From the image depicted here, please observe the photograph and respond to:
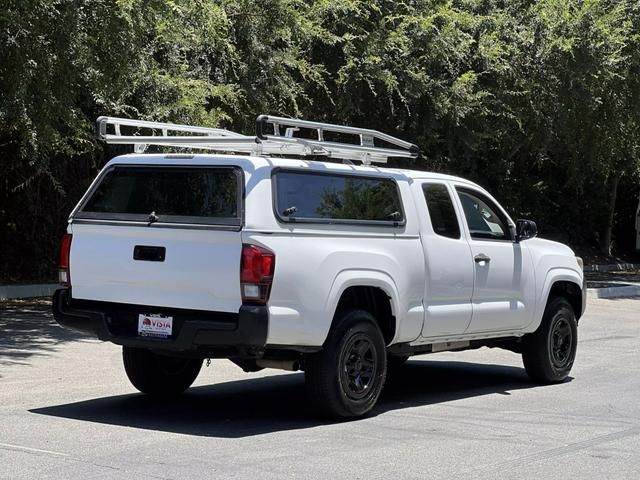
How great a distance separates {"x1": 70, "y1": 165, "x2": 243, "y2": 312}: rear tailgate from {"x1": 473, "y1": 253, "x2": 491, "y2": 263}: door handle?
2.82 meters

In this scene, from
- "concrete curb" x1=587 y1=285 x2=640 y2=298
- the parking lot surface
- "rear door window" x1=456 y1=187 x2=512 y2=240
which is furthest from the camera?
"concrete curb" x1=587 y1=285 x2=640 y2=298

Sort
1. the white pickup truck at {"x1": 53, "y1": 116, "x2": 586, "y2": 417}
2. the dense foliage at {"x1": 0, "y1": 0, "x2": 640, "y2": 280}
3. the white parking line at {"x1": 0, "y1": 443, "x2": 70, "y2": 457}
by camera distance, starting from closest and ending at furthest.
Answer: the white parking line at {"x1": 0, "y1": 443, "x2": 70, "y2": 457} < the white pickup truck at {"x1": 53, "y1": 116, "x2": 586, "y2": 417} < the dense foliage at {"x1": 0, "y1": 0, "x2": 640, "y2": 280}

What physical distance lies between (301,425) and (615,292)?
1605 centimetres

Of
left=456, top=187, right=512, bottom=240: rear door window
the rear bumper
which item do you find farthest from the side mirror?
the rear bumper

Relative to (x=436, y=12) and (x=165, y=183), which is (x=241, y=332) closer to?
(x=165, y=183)

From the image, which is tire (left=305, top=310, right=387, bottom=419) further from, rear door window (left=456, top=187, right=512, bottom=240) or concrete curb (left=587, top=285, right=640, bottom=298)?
concrete curb (left=587, top=285, right=640, bottom=298)

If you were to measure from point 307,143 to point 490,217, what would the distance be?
8.45 feet

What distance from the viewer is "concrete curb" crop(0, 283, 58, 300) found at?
59.3ft

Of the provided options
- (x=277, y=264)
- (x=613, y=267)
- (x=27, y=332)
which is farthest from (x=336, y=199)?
(x=613, y=267)

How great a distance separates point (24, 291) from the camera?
1836 cm

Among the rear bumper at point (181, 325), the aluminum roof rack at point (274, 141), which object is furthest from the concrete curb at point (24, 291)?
the rear bumper at point (181, 325)

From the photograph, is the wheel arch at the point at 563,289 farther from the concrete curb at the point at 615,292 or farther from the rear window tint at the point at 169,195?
the concrete curb at the point at 615,292

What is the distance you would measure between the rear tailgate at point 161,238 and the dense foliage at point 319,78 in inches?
185

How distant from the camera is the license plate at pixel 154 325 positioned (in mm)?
8516
